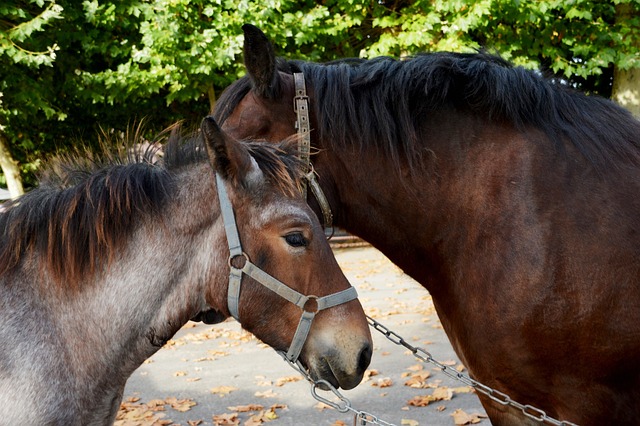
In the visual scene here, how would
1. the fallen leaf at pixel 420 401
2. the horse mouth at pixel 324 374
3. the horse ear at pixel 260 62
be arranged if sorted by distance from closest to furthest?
the horse mouth at pixel 324 374 → the horse ear at pixel 260 62 → the fallen leaf at pixel 420 401

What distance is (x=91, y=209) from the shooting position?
6.75 feet

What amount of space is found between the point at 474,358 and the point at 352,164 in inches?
38.2

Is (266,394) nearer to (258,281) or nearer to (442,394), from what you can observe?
(442,394)

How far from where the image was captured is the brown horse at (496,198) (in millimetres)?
2340

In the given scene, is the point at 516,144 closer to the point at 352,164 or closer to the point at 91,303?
the point at 352,164

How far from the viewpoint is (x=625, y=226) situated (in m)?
2.37

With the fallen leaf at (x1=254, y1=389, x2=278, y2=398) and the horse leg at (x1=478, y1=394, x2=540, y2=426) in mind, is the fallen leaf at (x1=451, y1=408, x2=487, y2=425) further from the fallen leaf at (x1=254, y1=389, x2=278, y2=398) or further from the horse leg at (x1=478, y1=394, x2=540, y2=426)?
the horse leg at (x1=478, y1=394, x2=540, y2=426)

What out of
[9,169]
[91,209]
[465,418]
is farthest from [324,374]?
[9,169]

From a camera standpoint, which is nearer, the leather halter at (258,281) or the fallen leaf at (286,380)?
the leather halter at (258,281)

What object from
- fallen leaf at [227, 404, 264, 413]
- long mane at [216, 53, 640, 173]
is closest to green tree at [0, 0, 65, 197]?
fallen leaf at [227, 404, 264, 413]

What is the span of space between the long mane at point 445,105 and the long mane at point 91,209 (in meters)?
0.48

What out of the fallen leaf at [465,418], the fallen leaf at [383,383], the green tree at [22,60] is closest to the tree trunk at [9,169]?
the green tree at [22,60]

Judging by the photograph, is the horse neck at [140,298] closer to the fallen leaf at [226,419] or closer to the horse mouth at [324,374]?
the horse mouth at [324,374]

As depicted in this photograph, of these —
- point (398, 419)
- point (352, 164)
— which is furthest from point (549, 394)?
point (398, 419)
